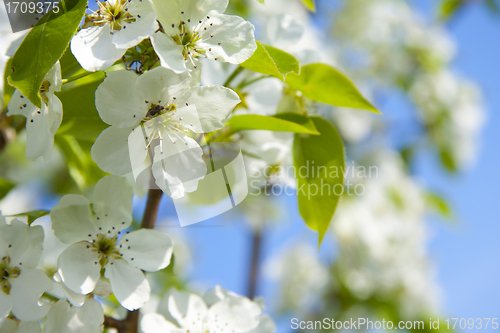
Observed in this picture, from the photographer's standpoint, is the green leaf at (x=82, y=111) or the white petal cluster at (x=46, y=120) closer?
the white petal cluster at (x=46, y=120)

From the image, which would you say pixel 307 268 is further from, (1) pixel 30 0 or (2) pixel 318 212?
(1) pixel 30 0

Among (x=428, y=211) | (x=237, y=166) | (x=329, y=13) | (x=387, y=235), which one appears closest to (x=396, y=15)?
(x=329, y=13)

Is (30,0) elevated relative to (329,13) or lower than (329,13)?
elevated

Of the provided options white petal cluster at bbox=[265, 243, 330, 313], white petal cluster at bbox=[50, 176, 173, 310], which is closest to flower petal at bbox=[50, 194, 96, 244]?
white petal cluster at bbox=[50, 176, 173, 310]

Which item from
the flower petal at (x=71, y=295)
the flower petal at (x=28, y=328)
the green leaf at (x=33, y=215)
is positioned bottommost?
the flower petal at (x=28, y=328)

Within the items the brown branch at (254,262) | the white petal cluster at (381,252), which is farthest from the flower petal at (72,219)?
the white petal cluster at (381,252)

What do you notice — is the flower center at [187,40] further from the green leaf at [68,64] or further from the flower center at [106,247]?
the flower center at [106,247]

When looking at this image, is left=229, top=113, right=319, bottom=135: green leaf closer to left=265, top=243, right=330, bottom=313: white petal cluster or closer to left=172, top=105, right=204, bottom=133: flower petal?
left=172, top=105, right=204, bottom=133: flower petal
